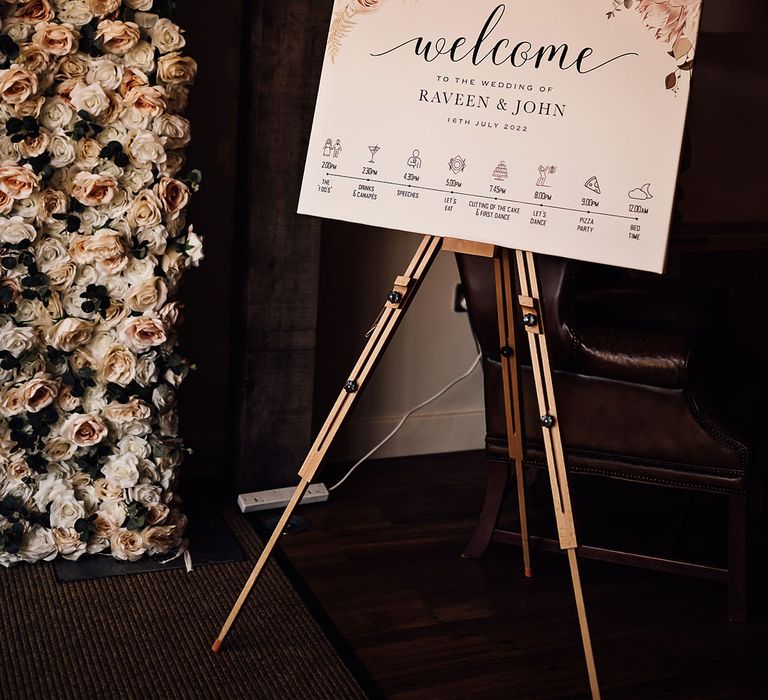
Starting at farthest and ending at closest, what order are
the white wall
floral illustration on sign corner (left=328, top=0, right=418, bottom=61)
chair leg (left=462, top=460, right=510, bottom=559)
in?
the white wall
chair leg (left=462, top=460, right=510, bottom=559)
floral illustration on sign corner (left=328, top=0, right=418, bottom=61)

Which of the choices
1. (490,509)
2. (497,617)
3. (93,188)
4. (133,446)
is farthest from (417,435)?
(93,188)

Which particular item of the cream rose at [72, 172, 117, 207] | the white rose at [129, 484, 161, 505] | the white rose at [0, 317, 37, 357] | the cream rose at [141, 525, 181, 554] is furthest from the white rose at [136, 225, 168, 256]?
the cream rose at [141, 525, 181, 554]

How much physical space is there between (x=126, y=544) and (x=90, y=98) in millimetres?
1061

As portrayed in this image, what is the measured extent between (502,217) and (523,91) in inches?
9.6

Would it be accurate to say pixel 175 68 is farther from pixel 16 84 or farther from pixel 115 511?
pixel 115 511

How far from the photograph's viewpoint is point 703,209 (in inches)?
150

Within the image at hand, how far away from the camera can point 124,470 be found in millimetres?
2395

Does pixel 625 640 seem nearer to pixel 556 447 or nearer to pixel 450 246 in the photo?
pixel 556 447

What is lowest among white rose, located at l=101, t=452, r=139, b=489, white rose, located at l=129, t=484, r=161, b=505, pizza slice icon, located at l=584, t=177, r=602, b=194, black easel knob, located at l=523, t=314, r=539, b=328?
white rose, located at l=129, t=484, r=161, b=505

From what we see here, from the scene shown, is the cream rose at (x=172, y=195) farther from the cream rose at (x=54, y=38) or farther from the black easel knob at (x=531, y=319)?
the black easel knob at (x=531, y=319)

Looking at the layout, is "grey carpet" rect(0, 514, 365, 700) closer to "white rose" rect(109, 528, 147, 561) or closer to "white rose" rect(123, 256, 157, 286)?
"white rose" rect(109, 528, 147, 561)

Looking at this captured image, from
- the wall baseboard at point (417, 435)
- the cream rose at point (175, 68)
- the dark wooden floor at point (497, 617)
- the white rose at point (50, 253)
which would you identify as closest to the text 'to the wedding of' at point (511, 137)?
the dark wooden floor at point (497, 617)

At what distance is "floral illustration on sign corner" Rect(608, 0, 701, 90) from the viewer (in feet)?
5.89

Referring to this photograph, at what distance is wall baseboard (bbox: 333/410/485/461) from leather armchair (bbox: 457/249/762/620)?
733mm
